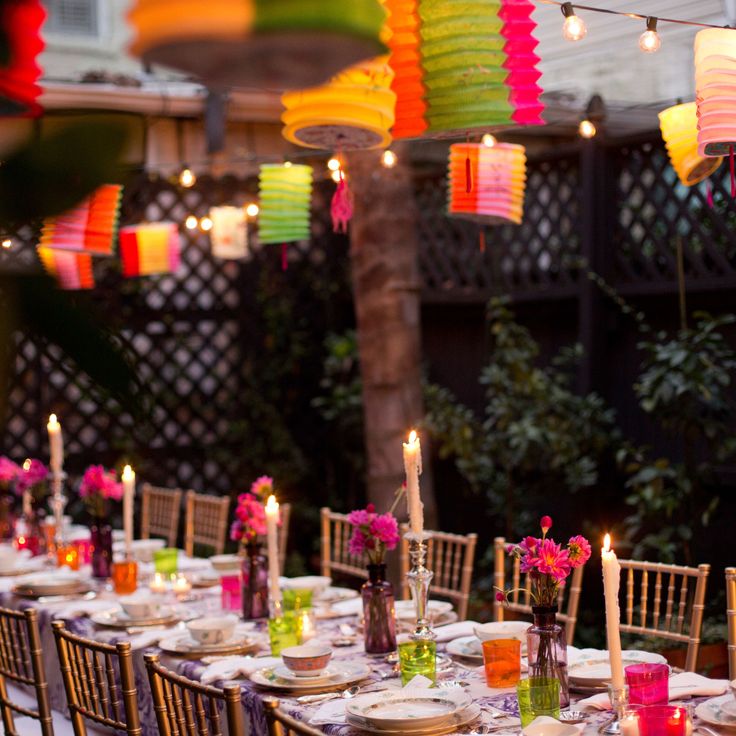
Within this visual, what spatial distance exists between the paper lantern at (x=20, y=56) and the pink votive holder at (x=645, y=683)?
1.39m

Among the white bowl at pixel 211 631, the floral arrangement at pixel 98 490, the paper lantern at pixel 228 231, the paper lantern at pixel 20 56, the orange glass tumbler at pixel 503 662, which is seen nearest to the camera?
the paper lantern at pixel 20 56

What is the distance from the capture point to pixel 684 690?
5.59 ft

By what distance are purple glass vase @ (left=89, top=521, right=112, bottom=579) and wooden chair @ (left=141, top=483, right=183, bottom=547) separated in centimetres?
78

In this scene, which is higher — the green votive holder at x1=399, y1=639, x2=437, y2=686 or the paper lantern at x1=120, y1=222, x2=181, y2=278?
the paper lantern at x1=120, y1=222, x2=181, y2=278

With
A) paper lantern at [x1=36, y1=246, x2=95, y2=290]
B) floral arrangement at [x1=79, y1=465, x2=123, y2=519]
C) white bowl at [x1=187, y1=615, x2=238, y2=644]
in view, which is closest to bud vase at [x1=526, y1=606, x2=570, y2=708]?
white bowl at [x1=187, y1=615, x2=238, y2=644]

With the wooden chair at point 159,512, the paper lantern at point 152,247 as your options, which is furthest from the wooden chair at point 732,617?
the paper lantern at point 152,247

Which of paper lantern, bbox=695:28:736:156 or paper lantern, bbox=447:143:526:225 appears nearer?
paper lantern, bbox=695:28:736:156

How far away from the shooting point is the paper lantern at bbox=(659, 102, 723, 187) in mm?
2473

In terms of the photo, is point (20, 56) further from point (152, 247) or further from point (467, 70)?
point (152, 247)

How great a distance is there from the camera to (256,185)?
5.41 metres

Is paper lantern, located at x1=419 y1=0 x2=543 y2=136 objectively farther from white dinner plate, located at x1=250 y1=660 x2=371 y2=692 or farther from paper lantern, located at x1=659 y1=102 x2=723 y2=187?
white dinner plate, located at x1=250 y1=660 x2=371 y2=692

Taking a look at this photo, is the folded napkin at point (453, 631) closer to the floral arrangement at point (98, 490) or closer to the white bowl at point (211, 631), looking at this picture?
the white bowl at point (211, 631)

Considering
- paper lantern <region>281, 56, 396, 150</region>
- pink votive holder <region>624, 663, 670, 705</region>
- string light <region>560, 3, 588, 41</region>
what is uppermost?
string light <region>560, 3, 588, 41</region>

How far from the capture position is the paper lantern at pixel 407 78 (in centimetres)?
213
